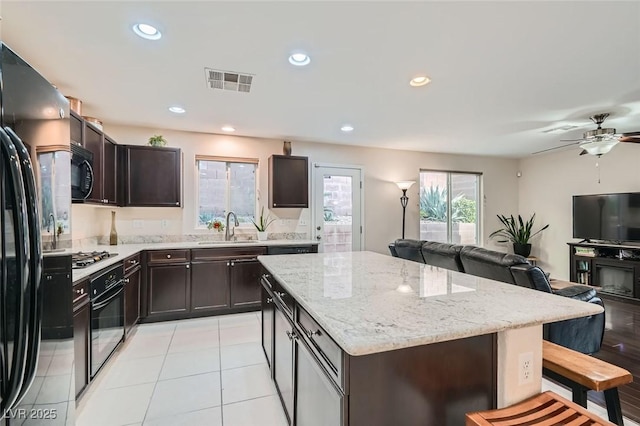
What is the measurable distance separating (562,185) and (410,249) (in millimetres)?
4142

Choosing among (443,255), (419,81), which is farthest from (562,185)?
(419,81)

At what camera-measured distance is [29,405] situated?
3.05ft

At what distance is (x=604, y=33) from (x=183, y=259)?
4.37m

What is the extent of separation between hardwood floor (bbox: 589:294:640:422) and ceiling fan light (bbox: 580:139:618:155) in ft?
6.99

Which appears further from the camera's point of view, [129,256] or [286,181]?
[286,181]

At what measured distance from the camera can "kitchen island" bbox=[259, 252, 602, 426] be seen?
3.22 ft

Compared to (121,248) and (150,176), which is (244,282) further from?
(150,176)

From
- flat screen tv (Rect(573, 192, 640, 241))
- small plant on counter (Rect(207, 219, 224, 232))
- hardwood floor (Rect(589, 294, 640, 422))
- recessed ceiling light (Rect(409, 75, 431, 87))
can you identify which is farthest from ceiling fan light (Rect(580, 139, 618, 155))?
small plant on counter (Rect(207, 219, 224, 232))

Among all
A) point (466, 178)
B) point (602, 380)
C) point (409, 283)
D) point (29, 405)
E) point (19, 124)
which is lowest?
point (602, 380)

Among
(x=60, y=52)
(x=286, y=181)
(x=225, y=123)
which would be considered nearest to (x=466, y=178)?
(x=286, y=181)

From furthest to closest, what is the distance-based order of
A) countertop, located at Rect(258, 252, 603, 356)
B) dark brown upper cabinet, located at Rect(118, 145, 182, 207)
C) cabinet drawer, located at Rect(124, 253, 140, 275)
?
dark brown upper cabinet, located at Rect(118, 145, 182, 207), cabinet drawer, located at Rect(124, 253, 140, 275), countertop, located at Rect(258, 252, 603, 356)

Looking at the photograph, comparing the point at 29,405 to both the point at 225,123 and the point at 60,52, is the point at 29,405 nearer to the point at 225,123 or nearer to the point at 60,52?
the point at 60,52

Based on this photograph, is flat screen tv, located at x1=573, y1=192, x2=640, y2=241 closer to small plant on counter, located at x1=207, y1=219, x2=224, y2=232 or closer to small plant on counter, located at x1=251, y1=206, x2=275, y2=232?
small plant on counter, located at x1=251, y1=206, x2=275, y2=232

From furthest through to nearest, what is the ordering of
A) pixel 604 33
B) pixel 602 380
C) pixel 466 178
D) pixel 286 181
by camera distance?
1. pixel 466 178
2. pixel 286 181
3. pixel 604 33
4. pixel 602 380
